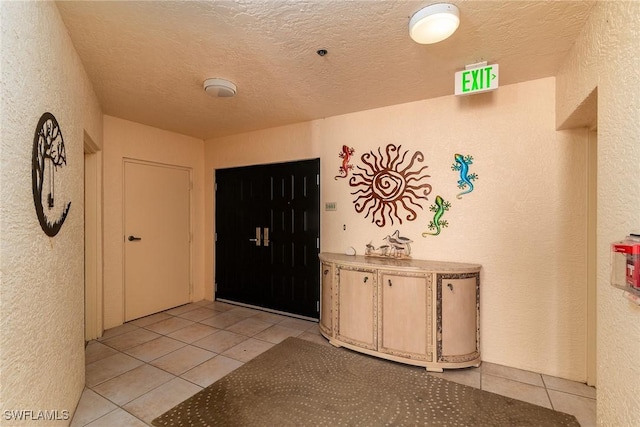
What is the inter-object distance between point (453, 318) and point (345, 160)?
Answer: 77.3 inches

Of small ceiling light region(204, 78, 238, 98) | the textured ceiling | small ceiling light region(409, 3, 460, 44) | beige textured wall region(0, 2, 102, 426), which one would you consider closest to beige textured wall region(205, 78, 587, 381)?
the textured ceiling

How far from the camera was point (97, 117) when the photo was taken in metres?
2.93

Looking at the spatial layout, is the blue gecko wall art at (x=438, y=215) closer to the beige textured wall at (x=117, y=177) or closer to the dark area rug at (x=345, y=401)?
the dark area rug at (x=345, y=401)

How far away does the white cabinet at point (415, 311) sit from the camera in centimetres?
243

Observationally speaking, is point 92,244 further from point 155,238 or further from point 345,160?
point 345,160

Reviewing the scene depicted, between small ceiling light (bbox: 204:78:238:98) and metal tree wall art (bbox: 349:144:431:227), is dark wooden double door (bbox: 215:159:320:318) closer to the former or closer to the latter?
metal tree wall art (bbox: 349:144:431:227)

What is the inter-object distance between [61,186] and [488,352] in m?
3.52

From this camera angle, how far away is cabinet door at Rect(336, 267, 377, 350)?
2.68 meters

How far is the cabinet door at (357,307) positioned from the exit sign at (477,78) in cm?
174

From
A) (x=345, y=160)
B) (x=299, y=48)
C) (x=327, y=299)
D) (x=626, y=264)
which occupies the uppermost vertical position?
(x=299, y=48)

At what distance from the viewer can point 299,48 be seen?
2016mm

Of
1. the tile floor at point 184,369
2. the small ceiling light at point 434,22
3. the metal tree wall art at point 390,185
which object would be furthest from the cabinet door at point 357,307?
the small ceiling light at point 434,22

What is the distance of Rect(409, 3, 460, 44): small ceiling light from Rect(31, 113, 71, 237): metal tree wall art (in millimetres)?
2047

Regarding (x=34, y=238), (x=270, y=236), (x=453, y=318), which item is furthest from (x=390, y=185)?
(x=34, y=238)
